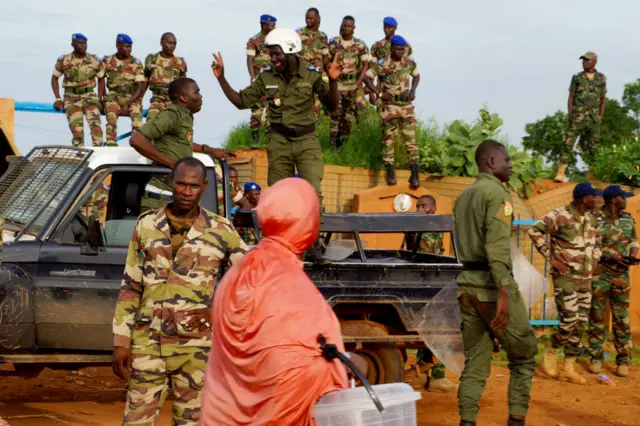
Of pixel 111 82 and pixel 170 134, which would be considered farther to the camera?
pixel 111 82

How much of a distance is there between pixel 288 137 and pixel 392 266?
1.92 meters

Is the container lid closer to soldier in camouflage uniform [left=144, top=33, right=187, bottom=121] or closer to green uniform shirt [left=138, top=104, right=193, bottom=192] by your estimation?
green uniform shirt [left=138, top=104, right=193, bottom=192]

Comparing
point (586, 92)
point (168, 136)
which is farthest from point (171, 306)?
point (586, 92)

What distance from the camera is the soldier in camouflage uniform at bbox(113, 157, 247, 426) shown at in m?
5.61

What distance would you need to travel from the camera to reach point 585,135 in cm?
1855

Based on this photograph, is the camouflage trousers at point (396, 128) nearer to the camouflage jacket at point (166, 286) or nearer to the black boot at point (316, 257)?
the black boot at point (316, 257)

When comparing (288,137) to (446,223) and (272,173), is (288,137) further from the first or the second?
(446,223)

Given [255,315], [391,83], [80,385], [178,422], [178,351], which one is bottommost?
[80,385]

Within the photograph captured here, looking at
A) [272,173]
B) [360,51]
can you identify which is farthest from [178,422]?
[360,51]

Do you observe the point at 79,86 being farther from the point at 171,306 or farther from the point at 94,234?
the point at 171,306

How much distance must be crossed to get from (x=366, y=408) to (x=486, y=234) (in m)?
3.84

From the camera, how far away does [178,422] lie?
5.62 metres

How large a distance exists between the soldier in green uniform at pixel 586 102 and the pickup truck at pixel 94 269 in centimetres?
955

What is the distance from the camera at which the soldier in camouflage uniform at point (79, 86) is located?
1572cm
